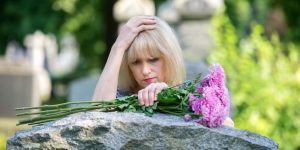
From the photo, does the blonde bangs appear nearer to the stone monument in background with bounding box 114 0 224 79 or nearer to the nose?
the nose

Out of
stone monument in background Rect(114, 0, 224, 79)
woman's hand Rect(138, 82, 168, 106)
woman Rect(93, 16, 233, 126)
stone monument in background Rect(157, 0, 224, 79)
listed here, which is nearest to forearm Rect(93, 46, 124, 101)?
woman Rect(93, 16, 233, 126)

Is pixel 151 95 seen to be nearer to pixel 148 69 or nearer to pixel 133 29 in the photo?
pixel 148 69

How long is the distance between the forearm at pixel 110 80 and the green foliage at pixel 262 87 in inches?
186

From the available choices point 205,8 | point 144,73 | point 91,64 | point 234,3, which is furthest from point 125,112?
point 91,64

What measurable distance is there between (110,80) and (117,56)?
12 cm

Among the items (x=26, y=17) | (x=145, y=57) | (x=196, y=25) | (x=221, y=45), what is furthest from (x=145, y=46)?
(x=26, y=17)

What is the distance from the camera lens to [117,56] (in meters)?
4.59

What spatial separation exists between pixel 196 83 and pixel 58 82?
88.1 feet

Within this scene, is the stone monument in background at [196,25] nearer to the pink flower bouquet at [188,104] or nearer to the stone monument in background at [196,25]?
the stone monument in background at [196,25]

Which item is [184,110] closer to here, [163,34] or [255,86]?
[163,34]

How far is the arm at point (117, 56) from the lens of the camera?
4.55 meters

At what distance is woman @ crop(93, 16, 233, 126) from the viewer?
4.52m

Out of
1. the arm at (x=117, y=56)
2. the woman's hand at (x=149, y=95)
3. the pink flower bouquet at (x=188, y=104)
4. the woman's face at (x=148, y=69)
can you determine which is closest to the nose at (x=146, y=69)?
the woman's face at (x=148, y=69)

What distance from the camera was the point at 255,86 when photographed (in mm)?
10375
